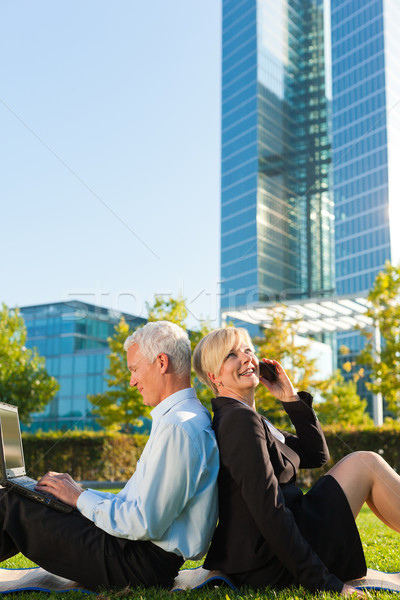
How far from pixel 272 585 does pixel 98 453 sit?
1384 cm

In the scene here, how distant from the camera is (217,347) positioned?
3102 mm

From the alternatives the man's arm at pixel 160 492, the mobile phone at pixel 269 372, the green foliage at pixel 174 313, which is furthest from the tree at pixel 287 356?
the man's arm at pixel 160 492

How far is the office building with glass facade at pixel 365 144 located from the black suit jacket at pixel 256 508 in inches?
3440

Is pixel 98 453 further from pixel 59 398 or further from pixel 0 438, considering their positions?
Answer: pixel 59 398

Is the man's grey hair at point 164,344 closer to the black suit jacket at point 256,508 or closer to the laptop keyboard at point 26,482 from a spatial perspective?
the black suit jacket at point 256,508

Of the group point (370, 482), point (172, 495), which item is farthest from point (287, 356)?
point (172, 495)

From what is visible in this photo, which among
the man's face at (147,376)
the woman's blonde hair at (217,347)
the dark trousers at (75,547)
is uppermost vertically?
the woman's blonde hair at (217,347)

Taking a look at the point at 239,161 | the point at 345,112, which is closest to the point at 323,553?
the point at 345,112

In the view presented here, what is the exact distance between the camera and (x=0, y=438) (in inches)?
110

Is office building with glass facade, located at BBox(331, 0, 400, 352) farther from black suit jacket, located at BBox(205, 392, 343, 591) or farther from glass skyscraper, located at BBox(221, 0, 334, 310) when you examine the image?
black suit jacket, located at BBox(205, 392, 343, 591)

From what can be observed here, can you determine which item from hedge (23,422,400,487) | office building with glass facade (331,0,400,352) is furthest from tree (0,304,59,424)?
office building with glass facade (331,0,400,352)

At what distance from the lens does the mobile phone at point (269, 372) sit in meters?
3.60

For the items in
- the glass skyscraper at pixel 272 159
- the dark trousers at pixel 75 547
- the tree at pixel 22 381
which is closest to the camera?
the dark trousers at pixel 75 547

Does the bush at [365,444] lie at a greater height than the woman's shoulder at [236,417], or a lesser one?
lesser
